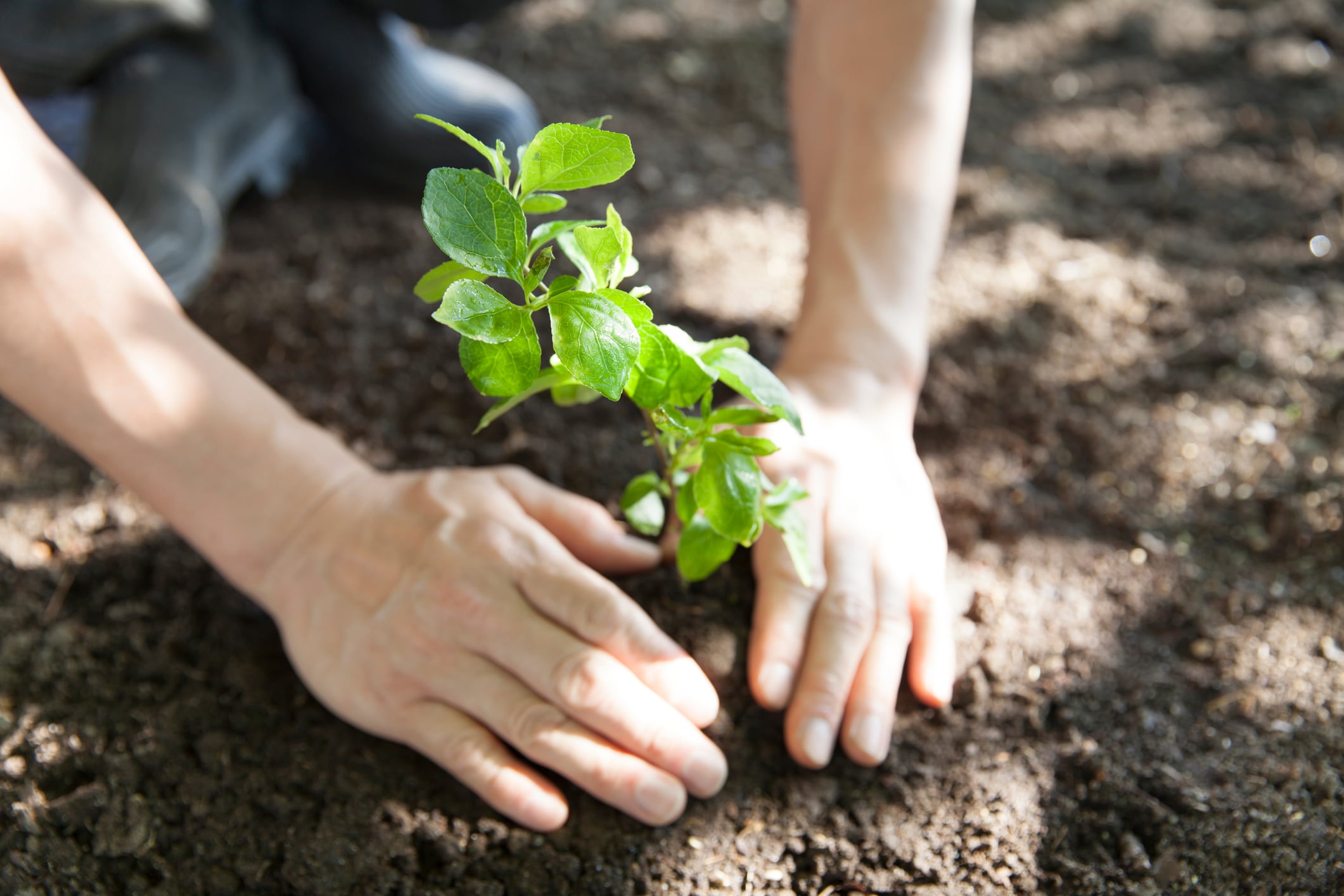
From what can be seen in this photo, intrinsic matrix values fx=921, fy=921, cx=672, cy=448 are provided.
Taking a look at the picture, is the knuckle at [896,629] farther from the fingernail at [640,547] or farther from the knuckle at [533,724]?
the knuckle at [533,724]

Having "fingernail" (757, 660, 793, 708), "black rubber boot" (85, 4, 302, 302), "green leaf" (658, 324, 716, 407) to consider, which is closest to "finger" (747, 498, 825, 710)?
Result: "fingernail" (757, 660, 793, 708)

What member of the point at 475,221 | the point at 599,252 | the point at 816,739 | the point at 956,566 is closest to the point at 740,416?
the point at 599,252

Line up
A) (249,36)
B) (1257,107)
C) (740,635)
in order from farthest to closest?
1. (1257,107)
2. (249,36)
3. (740,635)

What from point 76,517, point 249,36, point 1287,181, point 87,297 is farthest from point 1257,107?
point 76,517

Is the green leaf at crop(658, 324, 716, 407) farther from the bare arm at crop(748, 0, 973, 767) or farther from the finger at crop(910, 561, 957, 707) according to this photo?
the finger at crop(910, 561, 957, 707)

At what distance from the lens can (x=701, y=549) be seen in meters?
1.12

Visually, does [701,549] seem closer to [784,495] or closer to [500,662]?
[784,495]

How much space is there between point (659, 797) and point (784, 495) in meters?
0.41

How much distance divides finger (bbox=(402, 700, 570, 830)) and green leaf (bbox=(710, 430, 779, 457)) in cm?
52

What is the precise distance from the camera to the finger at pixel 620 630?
1.18 meters

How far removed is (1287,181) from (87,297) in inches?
102

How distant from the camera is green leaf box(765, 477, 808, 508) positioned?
109 cm

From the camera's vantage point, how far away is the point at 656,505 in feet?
3.84

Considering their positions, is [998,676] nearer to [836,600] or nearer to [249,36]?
[836,600]
